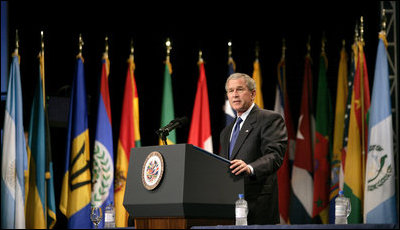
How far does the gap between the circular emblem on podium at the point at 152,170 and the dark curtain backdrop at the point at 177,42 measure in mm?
3614

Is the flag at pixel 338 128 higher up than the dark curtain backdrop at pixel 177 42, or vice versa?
the dark curtain backdrop at pixel 177 42

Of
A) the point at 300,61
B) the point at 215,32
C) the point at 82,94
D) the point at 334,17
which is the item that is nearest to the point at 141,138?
the point at 82,94

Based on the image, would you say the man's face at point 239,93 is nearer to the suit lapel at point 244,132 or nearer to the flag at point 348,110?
the suit lapel at point 244,132

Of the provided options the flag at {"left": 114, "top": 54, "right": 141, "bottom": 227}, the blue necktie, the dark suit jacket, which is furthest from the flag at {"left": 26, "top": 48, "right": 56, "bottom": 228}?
the dark suit jacket

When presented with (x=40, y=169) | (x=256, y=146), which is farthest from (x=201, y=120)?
(x=256, y=146)

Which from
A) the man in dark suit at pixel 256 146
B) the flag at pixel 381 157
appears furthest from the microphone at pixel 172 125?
the flag at pixel 381 157

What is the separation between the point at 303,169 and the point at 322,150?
0.96ft

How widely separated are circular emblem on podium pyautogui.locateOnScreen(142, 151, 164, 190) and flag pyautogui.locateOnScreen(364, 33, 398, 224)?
3286mm

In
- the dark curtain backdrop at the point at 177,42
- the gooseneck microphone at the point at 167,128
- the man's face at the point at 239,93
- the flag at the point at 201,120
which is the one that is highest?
the dark curtain backdrop at the point at 177,42

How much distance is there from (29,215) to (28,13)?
2.24 m

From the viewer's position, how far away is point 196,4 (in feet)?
22.6

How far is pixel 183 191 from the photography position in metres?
2.71

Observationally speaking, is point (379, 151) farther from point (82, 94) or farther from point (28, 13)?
point (28, 13)

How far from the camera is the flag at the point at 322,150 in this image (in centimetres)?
Result: 636
